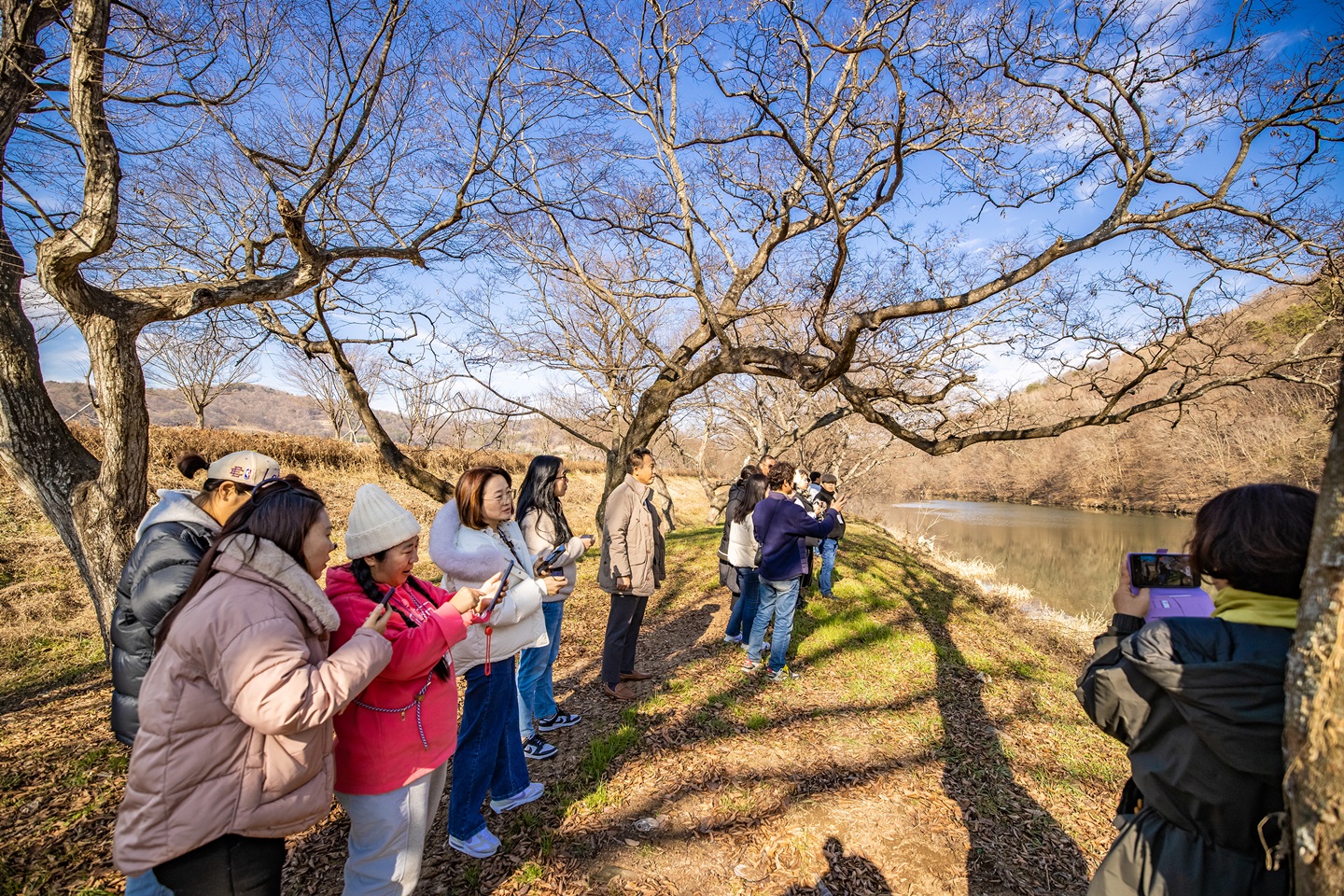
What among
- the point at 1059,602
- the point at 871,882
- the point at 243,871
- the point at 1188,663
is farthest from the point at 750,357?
the point at 1059,602

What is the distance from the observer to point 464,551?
2963mm

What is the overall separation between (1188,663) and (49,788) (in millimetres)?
5484

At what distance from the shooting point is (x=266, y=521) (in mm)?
1778

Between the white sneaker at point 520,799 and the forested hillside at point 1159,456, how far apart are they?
6.19 m

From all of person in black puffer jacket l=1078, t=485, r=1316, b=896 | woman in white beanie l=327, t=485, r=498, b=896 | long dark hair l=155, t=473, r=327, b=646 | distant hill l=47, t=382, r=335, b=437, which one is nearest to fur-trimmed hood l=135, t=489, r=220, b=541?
woman in white beanie l=327, t=485, r=498, b=896

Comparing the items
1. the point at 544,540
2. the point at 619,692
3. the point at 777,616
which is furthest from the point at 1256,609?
the point at 619,692

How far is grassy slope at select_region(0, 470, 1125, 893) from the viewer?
301 centimetres

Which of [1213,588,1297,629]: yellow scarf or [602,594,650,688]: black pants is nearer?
[1213,588,1297,629]: yellow scarf

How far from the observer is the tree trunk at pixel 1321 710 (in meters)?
1.10

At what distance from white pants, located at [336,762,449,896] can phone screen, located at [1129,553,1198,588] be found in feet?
8.72

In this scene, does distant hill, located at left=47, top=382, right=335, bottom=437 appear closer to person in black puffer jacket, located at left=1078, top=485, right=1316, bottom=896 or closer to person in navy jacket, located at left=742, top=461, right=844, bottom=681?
person in navy jacket, located at left=742, top=461, right=844, bottom=681

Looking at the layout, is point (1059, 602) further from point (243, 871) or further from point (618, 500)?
point (243, 871)

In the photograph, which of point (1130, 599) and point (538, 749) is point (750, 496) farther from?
point (1130, 599)

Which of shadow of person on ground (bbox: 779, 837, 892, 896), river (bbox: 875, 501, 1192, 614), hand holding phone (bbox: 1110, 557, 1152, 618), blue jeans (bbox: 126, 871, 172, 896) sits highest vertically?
hand holding phone (bbox: 1110, 557, 1152, 618)
